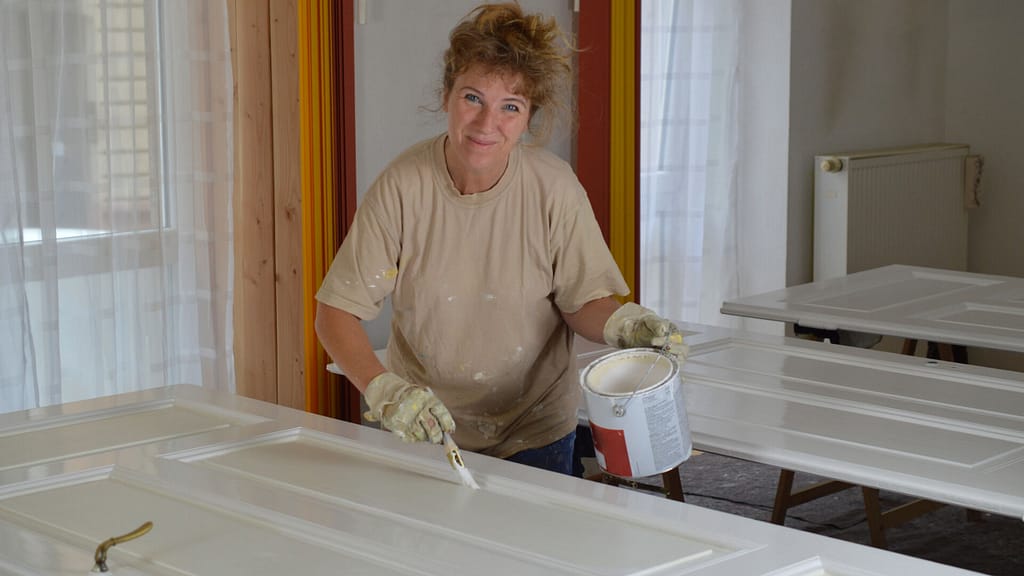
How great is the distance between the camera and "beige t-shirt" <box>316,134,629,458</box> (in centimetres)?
227

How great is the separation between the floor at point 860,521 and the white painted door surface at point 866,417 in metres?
1.06

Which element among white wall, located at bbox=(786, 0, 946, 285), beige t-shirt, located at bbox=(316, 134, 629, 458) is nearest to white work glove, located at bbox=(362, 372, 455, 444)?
beige t-shirt, located at bbox=(316, 134, 629, 458)

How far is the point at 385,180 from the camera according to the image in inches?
89.7

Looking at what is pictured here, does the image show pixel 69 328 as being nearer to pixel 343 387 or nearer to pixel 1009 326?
pixel 343 387

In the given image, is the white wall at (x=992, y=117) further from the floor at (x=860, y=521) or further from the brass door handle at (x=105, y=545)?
the brass door handle at (x=105, y=545)

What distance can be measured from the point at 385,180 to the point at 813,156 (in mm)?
3621

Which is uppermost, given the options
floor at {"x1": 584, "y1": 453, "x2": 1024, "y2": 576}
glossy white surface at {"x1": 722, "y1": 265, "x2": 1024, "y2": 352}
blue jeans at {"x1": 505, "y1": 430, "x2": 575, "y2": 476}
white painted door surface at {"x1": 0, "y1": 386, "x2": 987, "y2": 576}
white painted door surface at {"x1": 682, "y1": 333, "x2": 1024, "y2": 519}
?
glossy white surface at {"x1": 722, "y1": 265, "x2": 1024, "y2": 352}

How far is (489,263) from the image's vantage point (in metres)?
2.29

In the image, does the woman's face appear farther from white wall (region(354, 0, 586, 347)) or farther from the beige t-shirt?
white wall (region(354, 0, 586, 347))

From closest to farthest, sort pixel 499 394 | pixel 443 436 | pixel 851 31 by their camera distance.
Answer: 1. pixel 443 436
2. pixel 499 394
3. pixel 851 31

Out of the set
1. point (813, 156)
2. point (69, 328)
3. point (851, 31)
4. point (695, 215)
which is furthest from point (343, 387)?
point (851, 31)

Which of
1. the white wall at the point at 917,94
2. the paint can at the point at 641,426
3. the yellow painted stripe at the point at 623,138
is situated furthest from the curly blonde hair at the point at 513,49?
the white wall at the point at 917,94

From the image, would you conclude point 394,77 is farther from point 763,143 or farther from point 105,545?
point 105,545

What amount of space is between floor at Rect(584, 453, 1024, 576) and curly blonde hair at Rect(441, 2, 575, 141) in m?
2.23
